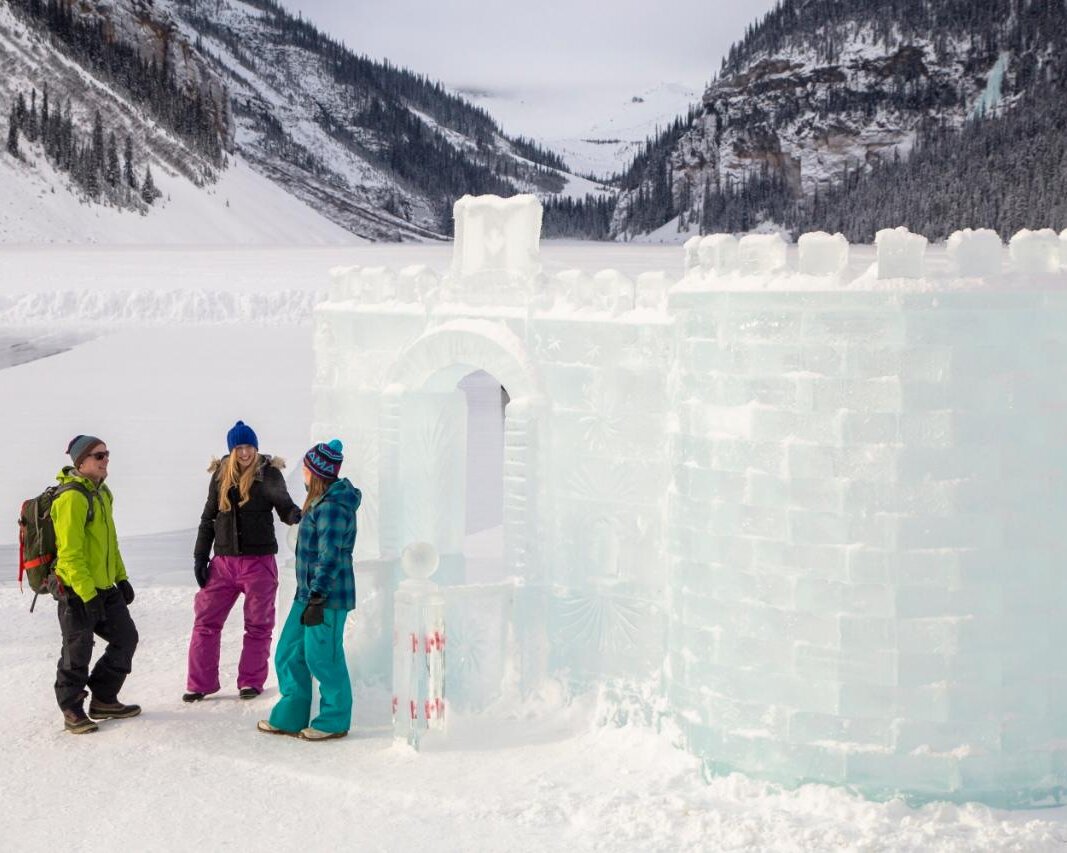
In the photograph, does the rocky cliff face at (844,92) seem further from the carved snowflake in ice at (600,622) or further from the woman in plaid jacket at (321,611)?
the woman in plaid jacket at (321,611)

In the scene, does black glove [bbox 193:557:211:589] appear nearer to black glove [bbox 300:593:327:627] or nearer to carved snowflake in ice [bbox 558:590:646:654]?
black glove [bbox 300:593:327:627]

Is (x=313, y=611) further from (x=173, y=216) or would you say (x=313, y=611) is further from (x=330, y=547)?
(x=173, y=216)

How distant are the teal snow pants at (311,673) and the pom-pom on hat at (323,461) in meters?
0.69

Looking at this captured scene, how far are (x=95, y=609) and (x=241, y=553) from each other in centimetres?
86

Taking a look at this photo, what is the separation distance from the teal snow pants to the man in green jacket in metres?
0.91

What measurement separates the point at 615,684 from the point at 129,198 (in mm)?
Result: 85771

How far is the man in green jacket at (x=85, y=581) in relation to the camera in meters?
6.86

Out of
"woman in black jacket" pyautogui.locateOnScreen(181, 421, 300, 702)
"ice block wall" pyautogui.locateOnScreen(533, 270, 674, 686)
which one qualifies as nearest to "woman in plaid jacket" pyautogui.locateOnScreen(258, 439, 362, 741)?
"woman in black jacket" pyautogui.locateOnScreen(181, 421, 300, 702)

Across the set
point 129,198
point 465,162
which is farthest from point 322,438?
point 465,162

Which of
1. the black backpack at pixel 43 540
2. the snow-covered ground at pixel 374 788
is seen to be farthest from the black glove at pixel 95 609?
the snow-covered ground at pixel 374 788

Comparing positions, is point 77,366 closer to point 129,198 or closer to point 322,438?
point 322,438

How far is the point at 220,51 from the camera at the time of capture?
169500 mm

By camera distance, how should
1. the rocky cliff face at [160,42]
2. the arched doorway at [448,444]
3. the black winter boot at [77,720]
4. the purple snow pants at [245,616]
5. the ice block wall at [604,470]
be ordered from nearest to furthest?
the ice block wall at [604,470] → the black winter boot at [77,720] → the arched doorway at [448,444] → the purple snow pants at [245,616] → the rocky cliff face at [160,42]

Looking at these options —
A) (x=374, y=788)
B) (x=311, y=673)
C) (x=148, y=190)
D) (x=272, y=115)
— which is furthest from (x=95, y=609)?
(x=272, y=115)
